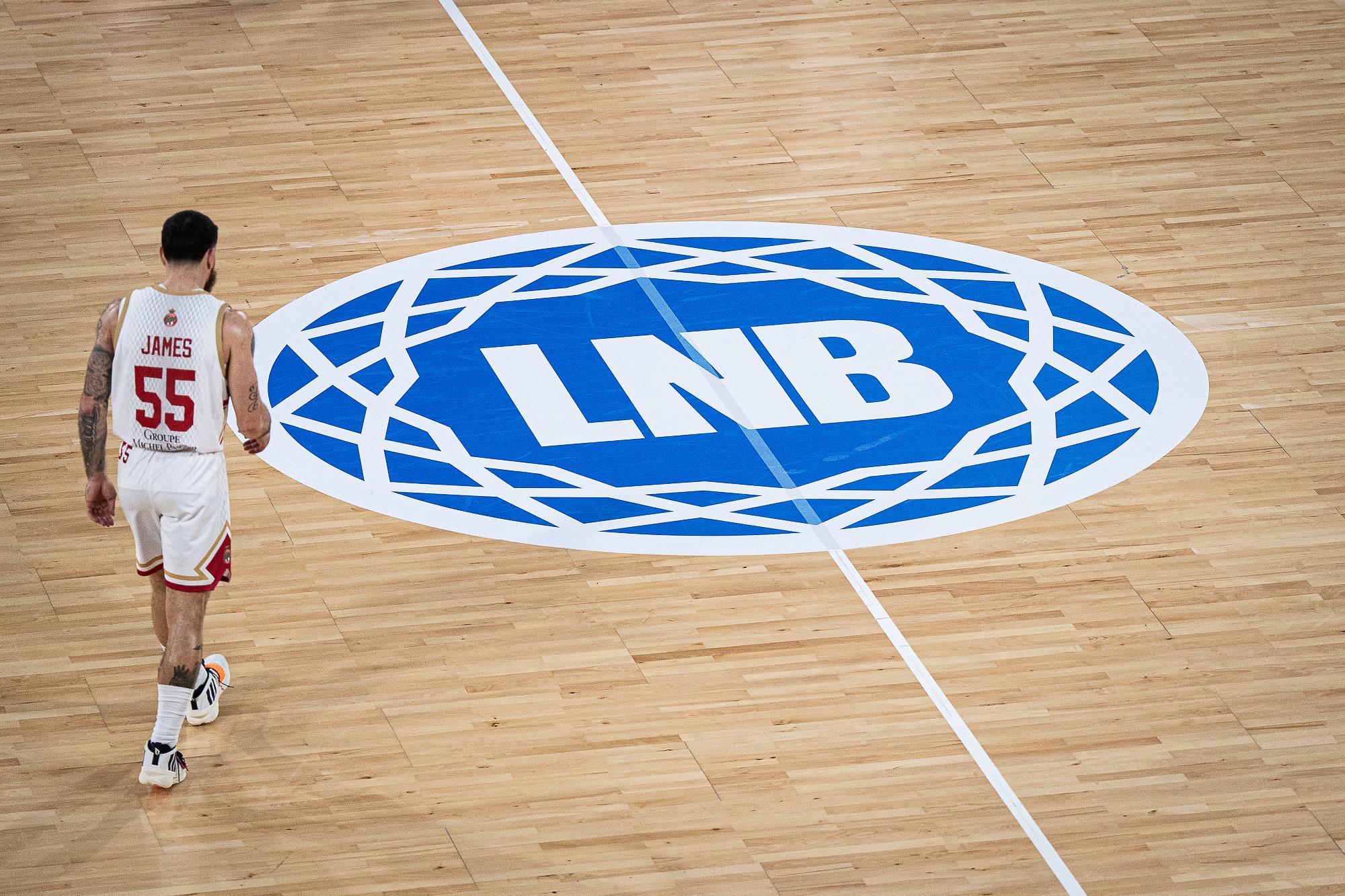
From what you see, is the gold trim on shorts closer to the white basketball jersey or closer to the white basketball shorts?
the white basketball shorts

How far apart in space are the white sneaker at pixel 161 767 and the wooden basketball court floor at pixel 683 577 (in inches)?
2.0

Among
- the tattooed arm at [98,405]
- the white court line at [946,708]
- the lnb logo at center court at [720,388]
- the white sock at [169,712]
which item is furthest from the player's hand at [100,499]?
the white court line at [946,708]

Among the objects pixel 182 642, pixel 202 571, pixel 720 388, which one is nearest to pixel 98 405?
pixel 202 571

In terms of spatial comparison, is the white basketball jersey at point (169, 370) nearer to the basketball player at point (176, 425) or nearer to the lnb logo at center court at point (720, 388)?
the basketball player at point (176, 425)

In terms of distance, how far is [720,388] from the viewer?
8438 mm

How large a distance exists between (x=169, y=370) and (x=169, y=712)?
104 cm

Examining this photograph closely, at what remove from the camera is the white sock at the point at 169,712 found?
605cm

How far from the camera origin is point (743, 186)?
10.0 meters

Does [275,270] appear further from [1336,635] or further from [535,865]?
[1336,635]

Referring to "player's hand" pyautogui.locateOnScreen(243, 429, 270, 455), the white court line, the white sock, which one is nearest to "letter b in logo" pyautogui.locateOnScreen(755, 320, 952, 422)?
the white court line

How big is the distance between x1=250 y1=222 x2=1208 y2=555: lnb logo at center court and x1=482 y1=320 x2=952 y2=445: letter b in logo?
1cm

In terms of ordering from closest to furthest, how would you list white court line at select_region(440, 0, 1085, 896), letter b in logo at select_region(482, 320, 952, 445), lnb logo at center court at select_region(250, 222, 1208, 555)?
1. white court line at select_region(440, 0, 1085, 896)
2. lnb logo at center court at select_region(250, 222, 1208, 555)
3. letter b in logo at select_region(482, 320, 952, 445)

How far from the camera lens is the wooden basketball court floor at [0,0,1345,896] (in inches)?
238

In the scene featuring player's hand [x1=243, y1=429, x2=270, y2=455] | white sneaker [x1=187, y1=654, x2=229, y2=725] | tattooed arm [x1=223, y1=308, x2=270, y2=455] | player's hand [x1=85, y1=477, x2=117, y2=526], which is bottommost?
white sneaker [x1=187, y1=654, x2=229, y2=725]
